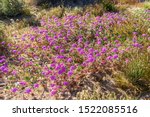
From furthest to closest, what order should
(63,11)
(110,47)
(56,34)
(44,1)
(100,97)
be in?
(44,1), (63,11), (56,34), (110,47), (100,97)

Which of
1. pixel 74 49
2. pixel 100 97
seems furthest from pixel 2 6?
pixel 100 97

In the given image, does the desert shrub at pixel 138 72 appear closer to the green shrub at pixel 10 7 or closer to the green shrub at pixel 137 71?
the green shrub at pixel 137 71

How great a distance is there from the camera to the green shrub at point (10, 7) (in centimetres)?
1115

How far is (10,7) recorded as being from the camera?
11.2 m

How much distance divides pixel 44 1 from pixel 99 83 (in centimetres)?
797

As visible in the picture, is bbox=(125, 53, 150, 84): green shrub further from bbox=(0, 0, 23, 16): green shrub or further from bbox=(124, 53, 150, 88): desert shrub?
bbox=(0, 0, 23, 16): green shrub

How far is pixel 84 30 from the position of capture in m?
8.18

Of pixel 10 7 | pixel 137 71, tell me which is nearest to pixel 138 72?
pixel 137 71

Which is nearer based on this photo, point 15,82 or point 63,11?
point 15,82

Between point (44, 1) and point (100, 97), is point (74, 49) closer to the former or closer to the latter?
point (100, 97)

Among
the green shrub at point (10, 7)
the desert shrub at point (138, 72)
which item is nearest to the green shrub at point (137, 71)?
the desert shrub at point (138, 72)

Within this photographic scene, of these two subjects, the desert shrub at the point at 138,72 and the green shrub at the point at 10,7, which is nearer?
the desert shrub at the point at 138,72

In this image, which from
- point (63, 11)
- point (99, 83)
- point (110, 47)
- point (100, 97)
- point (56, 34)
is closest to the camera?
point (100, 97)

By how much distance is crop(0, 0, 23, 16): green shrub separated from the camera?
11155 millimetres
